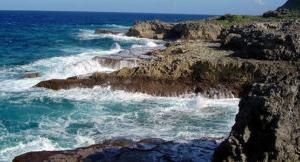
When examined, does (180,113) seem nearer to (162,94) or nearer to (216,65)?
(162,94)

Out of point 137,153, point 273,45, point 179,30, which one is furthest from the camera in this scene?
point 179,30

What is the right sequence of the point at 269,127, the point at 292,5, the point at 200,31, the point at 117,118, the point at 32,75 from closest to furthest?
1. the point at 269,127
2. the point at 117,118
3. the point at 32,75
4. the point at 200,31
5. the point at 292,5

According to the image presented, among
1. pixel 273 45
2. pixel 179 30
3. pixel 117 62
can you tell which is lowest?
pixel 117 62

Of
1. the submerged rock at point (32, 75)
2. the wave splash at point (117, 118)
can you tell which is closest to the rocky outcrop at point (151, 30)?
the submerged rock at point (32, 75)

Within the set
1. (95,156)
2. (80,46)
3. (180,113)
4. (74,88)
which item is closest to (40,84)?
(74,88)

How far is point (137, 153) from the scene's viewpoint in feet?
36.2

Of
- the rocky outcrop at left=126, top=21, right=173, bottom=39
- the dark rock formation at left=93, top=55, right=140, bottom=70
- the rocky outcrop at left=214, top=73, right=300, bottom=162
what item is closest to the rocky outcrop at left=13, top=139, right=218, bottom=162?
the rocky outcrop at left=214, top=73, right=300, bottom=162

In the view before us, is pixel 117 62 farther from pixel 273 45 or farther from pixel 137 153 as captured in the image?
pixel 137 153

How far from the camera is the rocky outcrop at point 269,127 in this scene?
844 cm

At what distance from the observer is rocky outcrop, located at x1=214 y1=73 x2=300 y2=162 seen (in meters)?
8.44

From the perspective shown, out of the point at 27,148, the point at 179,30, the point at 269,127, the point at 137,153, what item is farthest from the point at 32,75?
the point at 179,30

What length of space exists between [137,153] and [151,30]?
5253cm

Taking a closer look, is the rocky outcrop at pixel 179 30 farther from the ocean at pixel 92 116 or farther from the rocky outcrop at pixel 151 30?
the ocean at pixel 92 116

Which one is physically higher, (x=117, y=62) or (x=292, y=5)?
(x=292, y=5)
